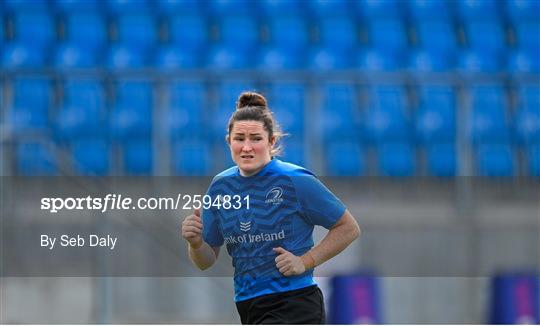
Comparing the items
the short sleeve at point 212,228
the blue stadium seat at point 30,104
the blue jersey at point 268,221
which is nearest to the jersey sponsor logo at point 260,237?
the blue jersey at point 268,221

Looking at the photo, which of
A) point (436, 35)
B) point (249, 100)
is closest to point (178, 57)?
point (436, 35)

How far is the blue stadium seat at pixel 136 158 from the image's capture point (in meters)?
7.12

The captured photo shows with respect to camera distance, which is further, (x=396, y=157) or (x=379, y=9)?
(x=379, y=9)

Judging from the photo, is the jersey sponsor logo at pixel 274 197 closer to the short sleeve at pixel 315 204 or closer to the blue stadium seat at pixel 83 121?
the short sleeve at pixel 315 204

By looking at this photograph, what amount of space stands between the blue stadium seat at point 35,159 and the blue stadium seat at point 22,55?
2830mm

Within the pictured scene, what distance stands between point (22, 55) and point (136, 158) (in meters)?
2.49

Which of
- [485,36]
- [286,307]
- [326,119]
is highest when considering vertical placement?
[485,36]

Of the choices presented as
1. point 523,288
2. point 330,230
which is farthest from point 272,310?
point 523,288

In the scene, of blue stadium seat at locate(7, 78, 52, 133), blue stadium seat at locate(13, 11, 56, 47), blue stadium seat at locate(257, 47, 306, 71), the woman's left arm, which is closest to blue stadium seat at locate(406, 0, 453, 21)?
blue stadium seat at locate(257, 47, 306, 71)

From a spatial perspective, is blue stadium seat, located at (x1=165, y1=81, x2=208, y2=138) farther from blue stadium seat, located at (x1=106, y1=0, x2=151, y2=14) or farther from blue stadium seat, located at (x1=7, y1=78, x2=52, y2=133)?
blue stadium seat, located at (x1=106, y1=0, x2=151, y2=14)

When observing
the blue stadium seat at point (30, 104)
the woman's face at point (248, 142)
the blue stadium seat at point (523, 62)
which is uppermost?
the blue stadium seat at point (523, 62)

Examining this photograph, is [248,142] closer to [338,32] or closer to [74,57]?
[74,57]

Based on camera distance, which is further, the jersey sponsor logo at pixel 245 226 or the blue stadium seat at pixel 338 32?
the blue stadium seat at pixel 338 32

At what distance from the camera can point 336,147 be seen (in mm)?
7953
